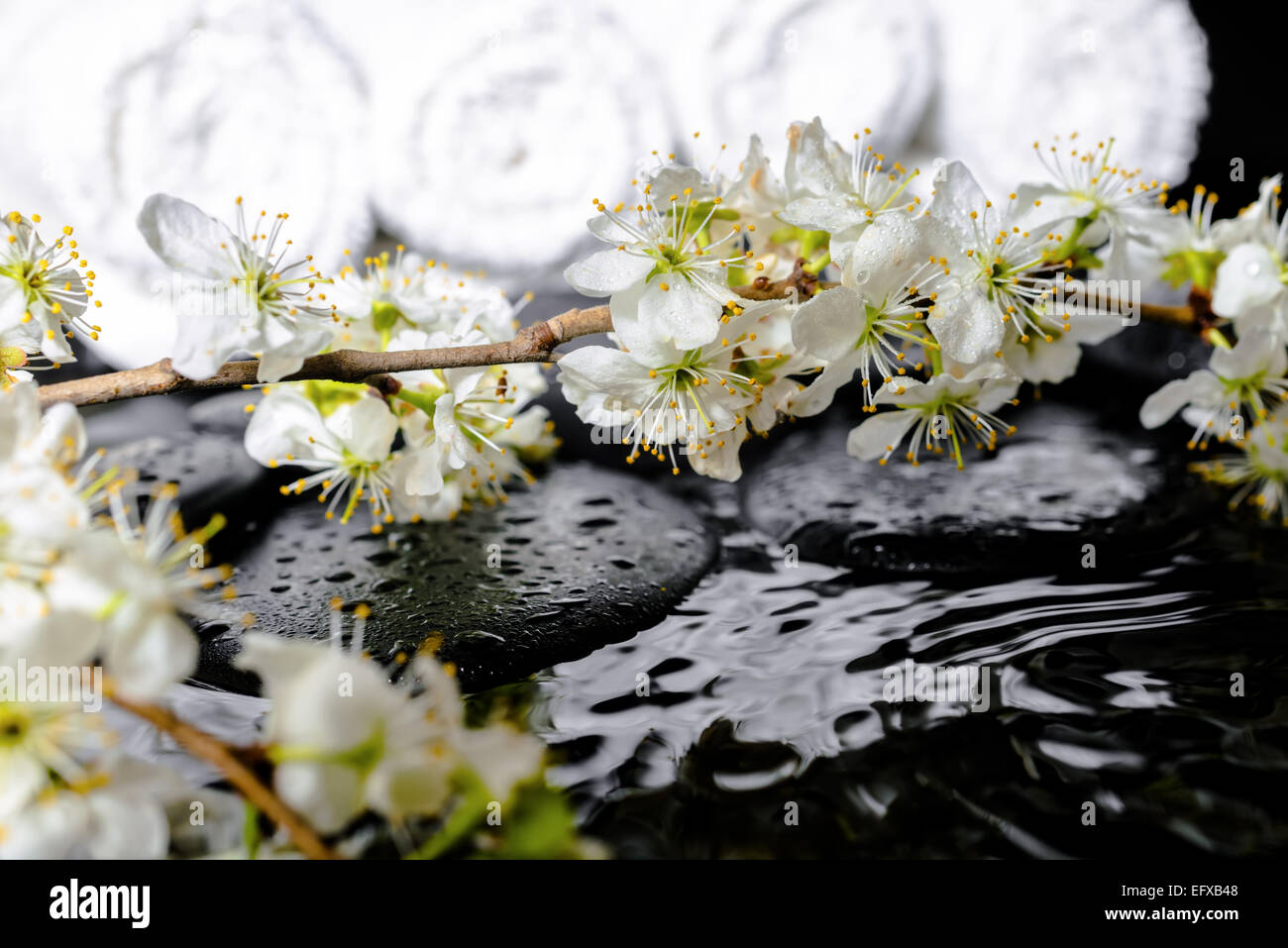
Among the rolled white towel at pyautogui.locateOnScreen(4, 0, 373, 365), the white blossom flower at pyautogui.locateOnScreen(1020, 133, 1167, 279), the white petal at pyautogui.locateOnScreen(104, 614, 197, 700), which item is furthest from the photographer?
the rolled white towel at pyautogui.locateOnScreen(4, 0, 373, 365)

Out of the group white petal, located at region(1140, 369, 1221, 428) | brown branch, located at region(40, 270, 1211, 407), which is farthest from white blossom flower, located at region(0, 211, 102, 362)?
white petal, located at region(1140, 369, 1221, 428)

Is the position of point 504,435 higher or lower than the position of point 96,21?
lower

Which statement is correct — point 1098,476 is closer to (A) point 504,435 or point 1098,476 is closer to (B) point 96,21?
(A) point 504,435

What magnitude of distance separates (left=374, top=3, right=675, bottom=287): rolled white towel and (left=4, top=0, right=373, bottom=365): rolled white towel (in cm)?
6

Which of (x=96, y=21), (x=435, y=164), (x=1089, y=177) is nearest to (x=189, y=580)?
(x=1089, y=177)

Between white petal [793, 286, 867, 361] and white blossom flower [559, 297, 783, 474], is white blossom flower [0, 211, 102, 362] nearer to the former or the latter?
white blossom flower [559, 297, 783, 474]

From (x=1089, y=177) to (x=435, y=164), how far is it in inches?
25.3

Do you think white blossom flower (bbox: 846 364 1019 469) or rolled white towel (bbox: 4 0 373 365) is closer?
white blossom flower (bbox: 846 364 1019 469)

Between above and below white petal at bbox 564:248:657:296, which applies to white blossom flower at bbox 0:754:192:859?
below

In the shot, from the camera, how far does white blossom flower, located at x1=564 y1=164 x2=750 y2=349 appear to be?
1.70 feet

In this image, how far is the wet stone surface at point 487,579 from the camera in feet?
1.87

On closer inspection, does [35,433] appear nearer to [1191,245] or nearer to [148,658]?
[148,658]

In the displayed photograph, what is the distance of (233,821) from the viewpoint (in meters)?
0.39

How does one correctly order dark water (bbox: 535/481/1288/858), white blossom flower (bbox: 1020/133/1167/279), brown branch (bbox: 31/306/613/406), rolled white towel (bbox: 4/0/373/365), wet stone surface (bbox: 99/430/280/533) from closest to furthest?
dark water (bbox: 535/481/1288/858) → brown branch (bbox: 31/306/613/406) → white blossom flower (bbox: 1020/133/1167/279) → wet stone surface (bbox: 99/430/280/533) → rolled white towel (bbox: 4/0/373/365)
